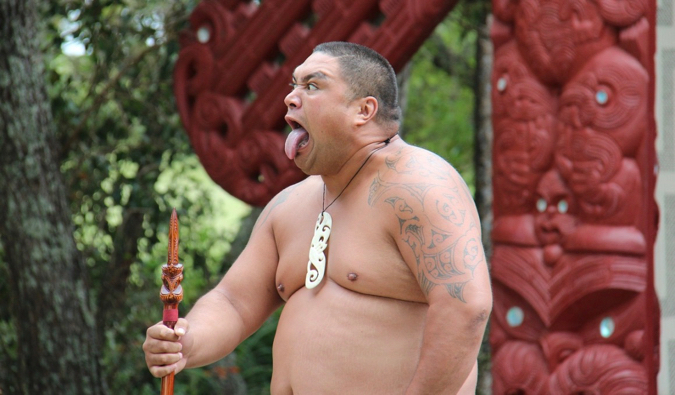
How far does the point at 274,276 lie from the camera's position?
2.54m

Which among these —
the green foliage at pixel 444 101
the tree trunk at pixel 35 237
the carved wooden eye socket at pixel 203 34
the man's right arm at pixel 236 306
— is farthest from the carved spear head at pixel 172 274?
the green foliage at pixel 444 101

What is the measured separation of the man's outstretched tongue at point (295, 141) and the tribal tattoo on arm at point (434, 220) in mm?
221

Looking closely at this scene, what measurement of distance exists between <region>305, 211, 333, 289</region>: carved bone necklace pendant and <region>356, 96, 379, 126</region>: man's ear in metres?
0.25

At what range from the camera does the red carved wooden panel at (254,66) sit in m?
3.94

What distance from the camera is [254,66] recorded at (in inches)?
166

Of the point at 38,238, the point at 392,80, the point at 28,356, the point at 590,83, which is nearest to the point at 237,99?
the point at 38,238

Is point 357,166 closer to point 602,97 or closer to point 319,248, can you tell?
point 319,248

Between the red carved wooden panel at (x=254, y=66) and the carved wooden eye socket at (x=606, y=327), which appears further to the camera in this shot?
the red carved wooden panel at (x=254, y=66)

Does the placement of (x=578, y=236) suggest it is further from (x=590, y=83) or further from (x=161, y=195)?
(x=161, y=195)

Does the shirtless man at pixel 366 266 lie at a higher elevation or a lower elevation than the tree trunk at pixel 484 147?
lower

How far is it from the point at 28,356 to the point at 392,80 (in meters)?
2.66

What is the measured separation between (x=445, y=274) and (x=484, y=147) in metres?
Result: 3.56

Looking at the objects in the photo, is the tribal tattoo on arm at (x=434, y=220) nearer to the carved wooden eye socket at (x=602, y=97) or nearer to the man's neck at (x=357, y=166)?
the man's neck at (x=357, y=166)

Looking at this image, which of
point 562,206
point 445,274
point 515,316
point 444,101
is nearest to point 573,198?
point 562,206
